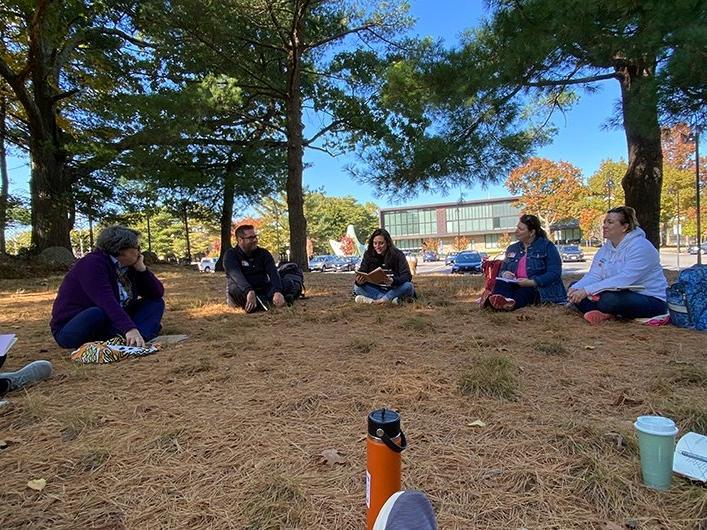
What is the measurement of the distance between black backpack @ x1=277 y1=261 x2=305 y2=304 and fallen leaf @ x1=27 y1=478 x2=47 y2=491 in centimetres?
368

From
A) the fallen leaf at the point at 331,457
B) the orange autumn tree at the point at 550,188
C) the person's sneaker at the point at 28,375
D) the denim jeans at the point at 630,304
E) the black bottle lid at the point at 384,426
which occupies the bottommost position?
the fallen leaf at the point at 331,457

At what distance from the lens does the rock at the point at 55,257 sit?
33.9 feet

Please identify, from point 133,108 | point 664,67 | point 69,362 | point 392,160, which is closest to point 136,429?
point 69,362

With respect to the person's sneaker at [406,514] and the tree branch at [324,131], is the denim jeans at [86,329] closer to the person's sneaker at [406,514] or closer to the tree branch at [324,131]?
the person's sneaker at [406,514]

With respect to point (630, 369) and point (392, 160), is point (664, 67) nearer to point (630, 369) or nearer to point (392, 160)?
point (630, 369)

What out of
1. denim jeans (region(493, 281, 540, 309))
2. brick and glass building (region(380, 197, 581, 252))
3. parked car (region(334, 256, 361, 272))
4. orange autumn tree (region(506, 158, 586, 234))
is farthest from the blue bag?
brick and glass building (region(380, 197, 581, 252))

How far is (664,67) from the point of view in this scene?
4.02 metres

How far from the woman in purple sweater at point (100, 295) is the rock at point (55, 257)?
28.9 ft

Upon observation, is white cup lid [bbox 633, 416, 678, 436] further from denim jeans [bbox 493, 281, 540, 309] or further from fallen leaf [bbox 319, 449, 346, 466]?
denim jeans [bbox 493, 281, 540, 309]

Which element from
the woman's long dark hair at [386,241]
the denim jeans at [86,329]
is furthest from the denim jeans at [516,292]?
the denim jeans at [86,329]

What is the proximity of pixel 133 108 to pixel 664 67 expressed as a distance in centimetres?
900

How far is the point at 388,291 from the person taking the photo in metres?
4.98

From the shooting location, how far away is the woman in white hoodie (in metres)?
3.42

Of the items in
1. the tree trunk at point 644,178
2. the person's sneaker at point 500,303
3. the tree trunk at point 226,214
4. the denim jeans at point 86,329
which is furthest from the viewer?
the tree trunk at point 226,214
